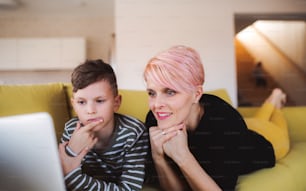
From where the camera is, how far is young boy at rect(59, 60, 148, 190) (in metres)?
0.35

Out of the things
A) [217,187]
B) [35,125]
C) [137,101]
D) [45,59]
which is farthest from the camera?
[45,59]

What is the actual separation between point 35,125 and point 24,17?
0.54 m

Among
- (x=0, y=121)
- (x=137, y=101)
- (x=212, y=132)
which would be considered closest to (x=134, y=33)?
(x=137, y=101)

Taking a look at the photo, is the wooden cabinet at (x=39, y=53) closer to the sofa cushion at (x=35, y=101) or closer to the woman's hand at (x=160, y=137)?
the sofa cushion at (x=35, y=101)

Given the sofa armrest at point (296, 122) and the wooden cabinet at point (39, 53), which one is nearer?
the wooden cabinet at point (39, 53)

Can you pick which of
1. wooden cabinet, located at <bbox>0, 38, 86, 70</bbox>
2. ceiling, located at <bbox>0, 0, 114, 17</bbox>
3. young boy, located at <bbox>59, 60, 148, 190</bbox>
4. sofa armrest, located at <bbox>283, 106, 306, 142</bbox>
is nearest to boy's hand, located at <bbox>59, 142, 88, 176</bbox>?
young boy, located at <bbox>59, 60, 148, 190</bbox>

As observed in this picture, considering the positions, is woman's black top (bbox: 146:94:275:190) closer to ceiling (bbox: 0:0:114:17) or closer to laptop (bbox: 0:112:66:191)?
laptop (bbox: 0:112:66:191)

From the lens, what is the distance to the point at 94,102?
14.2 inches

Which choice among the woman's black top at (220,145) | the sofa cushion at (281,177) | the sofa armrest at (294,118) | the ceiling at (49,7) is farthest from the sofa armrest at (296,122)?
the ceiling at (49,7)

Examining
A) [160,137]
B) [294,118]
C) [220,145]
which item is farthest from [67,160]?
[294,118]

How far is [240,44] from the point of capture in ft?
2.10

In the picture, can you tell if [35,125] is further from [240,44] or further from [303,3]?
[303,3]

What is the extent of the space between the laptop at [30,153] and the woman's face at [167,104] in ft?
0.52

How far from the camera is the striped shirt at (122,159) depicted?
39 centimetres
